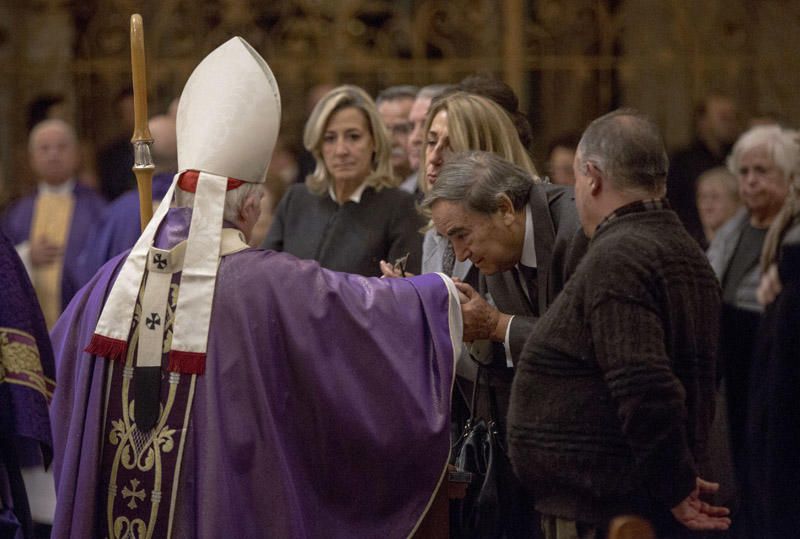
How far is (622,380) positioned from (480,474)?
1010 millimetres

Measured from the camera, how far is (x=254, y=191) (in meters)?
4.27

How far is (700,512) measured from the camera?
3766mm

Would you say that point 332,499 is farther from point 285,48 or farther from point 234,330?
point 285,48

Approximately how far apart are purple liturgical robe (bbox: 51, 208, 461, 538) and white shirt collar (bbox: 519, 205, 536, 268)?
0.97 feet

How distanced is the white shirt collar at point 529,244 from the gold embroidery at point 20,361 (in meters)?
1.62

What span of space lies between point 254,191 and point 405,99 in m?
2.95

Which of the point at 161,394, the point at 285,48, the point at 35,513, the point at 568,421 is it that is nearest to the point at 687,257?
the point at 568,421

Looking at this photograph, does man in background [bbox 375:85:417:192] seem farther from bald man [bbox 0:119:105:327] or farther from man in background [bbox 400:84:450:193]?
bald man [bbox 0:119:105:327]

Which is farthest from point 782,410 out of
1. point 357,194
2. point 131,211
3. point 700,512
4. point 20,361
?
point 131,211

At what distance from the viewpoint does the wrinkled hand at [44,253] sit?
26.0 feet

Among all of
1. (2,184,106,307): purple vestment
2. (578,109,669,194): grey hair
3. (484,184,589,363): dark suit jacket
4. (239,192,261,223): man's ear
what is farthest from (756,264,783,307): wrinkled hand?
(2,184,106,307): purple vestment

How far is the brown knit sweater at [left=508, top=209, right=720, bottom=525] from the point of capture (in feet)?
11.6

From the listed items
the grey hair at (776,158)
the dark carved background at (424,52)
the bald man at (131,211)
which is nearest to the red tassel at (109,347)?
the bald man at (131,211)

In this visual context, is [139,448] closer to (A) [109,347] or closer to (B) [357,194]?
(A) [109,347]
